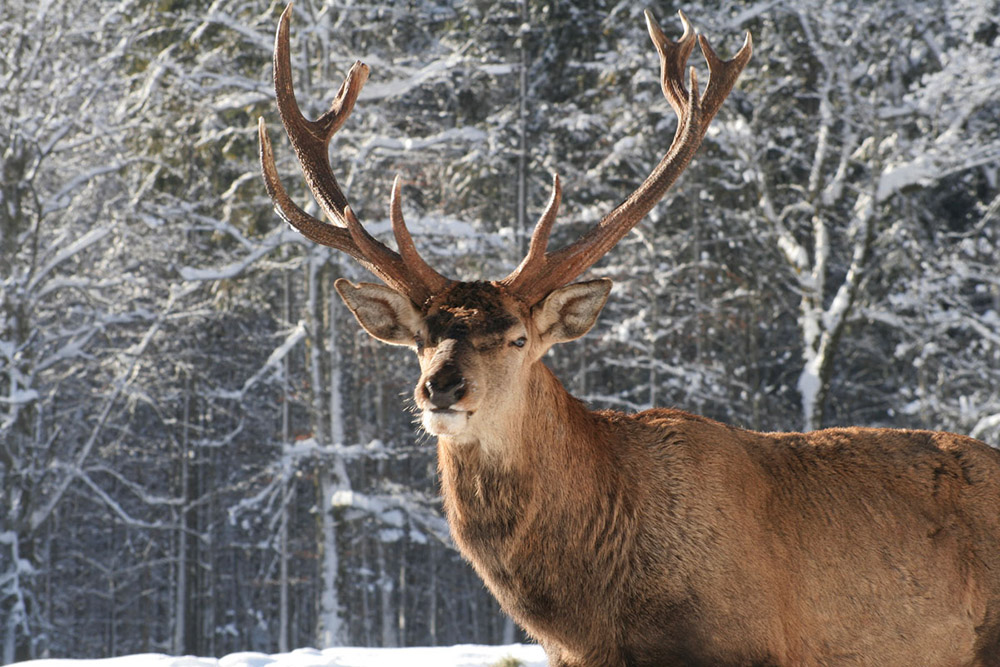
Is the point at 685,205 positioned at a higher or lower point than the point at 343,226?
higher

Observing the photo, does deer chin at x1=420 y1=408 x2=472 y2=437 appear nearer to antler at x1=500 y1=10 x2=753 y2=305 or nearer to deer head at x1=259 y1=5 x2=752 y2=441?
deer head at x1=259 y1=5 x2=752 y2=441

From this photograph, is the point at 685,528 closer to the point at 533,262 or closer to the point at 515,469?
the point at 515,469

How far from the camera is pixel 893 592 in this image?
4438 millimetres

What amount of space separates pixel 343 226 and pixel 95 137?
1155cm

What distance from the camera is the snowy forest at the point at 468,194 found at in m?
15.7

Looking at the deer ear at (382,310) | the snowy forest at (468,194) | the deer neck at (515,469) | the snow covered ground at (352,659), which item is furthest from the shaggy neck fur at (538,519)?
the snowy forest at (468,194)

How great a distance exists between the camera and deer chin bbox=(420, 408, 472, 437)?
3885 millimetres

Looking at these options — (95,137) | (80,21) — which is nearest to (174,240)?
(95,137)

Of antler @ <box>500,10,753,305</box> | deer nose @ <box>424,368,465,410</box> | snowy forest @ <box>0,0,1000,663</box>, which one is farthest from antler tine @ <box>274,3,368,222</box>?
snowy forest @ <box>0,0,1000,663</box>

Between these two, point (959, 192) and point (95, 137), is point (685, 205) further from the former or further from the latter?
point (95, 137)

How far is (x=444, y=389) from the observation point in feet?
12.7

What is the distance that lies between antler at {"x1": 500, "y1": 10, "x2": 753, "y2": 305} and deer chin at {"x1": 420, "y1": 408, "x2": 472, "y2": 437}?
0.81 m

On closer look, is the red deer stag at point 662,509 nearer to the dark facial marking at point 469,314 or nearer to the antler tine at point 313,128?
the dark facial marking at point 469,314

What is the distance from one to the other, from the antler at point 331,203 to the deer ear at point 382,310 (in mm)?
81
